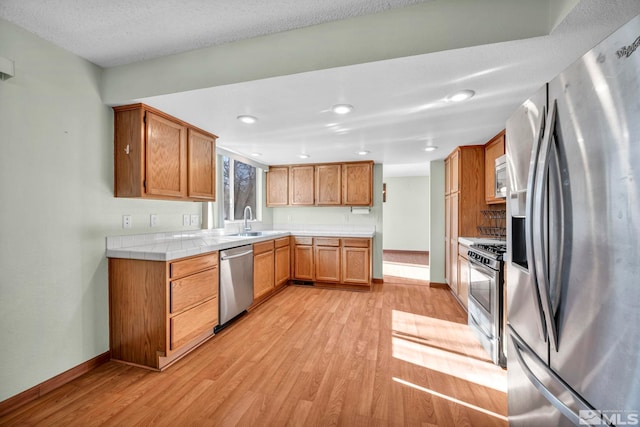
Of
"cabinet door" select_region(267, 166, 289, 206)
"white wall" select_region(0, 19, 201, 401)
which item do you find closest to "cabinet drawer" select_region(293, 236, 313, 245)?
"cabinet door" select_region(267, 166, 289, 206)

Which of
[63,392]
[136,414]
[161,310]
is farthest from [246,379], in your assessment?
[63,392]

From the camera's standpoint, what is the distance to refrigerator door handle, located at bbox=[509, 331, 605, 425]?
805 millimetres

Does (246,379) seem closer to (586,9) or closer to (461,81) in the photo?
(461,81)

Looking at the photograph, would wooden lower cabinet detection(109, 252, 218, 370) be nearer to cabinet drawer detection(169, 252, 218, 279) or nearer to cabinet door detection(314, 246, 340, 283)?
cabinet drawer detection(169, 252, 218, 279)

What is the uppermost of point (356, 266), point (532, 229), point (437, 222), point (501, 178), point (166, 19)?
point (166, 19)

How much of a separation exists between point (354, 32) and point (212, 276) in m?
2.38

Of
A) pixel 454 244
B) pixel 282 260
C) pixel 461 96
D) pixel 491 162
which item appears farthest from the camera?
pixel 282 260

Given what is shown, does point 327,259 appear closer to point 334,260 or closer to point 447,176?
point 334,260

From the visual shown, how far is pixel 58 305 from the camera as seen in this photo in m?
1.90

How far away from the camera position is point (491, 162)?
10.5ft

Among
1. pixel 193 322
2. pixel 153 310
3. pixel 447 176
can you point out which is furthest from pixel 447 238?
pixel 153 310

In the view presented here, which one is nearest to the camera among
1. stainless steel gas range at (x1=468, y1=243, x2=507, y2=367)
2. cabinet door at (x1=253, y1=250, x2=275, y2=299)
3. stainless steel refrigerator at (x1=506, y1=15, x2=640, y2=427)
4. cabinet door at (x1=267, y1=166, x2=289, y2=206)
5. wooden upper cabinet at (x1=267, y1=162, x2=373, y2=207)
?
stainless steel refrigerator at (x1=506, y1=15, x2=640, y2=427)

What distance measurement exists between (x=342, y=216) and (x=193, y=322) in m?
3.21

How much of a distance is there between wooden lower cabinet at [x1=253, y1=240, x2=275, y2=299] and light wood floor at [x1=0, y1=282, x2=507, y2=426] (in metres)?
0.62
